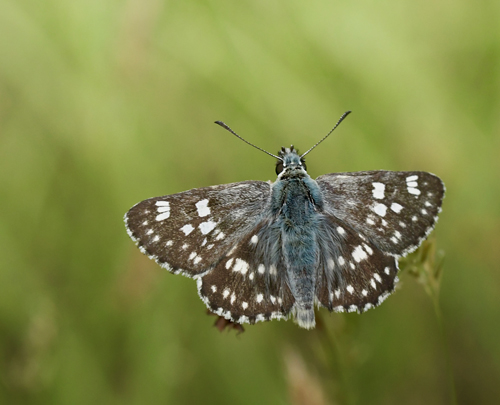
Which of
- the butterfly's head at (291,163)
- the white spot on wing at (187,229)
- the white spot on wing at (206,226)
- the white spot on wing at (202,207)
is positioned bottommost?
the white spot on wing at (187,229)

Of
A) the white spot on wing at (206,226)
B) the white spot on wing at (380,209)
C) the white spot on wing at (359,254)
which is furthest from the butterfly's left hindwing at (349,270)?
the white spot on wing at (206,226)

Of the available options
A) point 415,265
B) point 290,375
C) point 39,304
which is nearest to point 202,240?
point 290,375

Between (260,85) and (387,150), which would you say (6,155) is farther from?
(387,150)

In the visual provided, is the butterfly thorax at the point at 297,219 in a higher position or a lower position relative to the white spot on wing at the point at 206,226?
higher

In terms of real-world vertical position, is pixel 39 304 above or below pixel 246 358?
below

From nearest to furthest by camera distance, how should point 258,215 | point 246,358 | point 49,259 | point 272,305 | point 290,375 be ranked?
point 272,305 < point 290,375 < point 258,215 < point 246,358 < point 49,259

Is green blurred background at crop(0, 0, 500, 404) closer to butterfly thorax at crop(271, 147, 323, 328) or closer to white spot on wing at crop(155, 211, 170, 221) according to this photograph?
butterfly thorax at crop(271, 147, 323, 328)

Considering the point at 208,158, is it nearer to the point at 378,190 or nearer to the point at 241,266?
the point at 241,266

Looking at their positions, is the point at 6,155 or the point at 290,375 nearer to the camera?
the point at 290,375

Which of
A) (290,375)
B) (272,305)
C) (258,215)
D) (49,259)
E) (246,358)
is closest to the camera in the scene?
(272,305)

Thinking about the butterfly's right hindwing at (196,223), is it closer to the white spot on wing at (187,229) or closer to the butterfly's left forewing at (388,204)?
the white spot on wing at (187,229)
